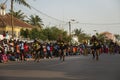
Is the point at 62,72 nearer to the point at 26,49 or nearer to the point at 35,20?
the point at 26,49

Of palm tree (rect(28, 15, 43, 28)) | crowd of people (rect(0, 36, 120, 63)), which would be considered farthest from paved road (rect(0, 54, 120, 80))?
palm tree (rect(28, 15, 43, 28))

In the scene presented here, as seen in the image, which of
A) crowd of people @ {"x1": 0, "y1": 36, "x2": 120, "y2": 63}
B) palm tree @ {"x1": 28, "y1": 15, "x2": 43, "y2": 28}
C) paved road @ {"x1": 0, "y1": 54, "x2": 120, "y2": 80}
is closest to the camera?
paved road @ {"x1": 0, "y1": 54, "x2": 120, "y2": 80}

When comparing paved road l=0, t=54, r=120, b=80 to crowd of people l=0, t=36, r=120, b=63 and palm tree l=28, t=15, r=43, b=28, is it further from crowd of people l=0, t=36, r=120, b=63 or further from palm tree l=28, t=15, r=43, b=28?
palm tree l=28, t=15, r=43, b=28

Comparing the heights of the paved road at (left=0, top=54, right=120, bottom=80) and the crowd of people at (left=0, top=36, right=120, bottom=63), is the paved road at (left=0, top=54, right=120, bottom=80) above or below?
below

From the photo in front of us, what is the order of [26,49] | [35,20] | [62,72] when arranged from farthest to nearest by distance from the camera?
[35,20], [26,49], [62,72]

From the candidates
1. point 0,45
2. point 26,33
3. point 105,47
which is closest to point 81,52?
point 105,47

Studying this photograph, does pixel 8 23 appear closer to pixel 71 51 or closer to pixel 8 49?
pixel 71 51

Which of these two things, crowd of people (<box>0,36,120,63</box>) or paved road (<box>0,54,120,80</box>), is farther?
crowd of people (<box>0,36,120,63</box>)

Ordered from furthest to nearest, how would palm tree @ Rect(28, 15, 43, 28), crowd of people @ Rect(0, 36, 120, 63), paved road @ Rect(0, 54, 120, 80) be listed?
palm tree @ Rect(28, 15, 43, 28), crowd of people @ Rect(0, 36, 120, 63), paved road @ Rect(0, 54, 120, 80)

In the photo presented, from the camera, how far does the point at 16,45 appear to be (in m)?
27.4

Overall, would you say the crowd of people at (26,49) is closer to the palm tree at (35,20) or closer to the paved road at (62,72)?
the paved road at (62,72)

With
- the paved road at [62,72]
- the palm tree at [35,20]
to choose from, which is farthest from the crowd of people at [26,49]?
the palm tree at [35,20]

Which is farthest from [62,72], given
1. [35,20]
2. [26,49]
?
[35,20]

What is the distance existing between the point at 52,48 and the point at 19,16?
44.0m
